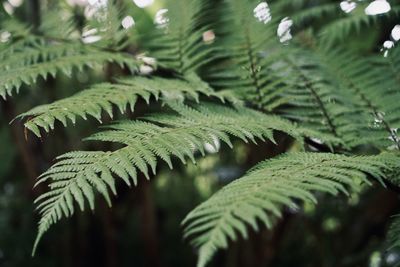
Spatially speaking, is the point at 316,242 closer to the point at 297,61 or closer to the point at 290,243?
the point at 290,243

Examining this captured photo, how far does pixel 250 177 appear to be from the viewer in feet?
1.95

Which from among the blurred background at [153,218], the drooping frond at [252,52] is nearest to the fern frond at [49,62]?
the drooping frond at [252,52]

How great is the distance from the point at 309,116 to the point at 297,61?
0.12m

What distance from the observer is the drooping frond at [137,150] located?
593 millimetres

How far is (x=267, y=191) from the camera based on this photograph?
1.74 feet

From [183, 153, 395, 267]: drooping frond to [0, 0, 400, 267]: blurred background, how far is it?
28.1 inches

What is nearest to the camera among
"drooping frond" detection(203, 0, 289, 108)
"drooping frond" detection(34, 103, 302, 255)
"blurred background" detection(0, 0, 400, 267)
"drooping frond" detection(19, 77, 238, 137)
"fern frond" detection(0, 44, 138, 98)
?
"drooping frond" detection(34, 103, 302, 255)

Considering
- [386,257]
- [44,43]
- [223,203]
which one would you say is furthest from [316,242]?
[223,203]

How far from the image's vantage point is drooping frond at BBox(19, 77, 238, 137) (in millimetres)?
694

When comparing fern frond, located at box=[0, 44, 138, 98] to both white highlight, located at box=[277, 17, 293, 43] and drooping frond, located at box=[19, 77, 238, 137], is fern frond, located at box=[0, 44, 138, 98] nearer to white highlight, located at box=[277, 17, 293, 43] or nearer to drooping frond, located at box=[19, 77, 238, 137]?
drooping frond, located at box=[19, 77, 238, 137]

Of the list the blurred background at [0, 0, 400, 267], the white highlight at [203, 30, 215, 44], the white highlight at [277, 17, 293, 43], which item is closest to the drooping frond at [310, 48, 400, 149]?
the white highlight at [277, 17, 293, 43]

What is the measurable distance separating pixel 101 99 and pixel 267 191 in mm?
355

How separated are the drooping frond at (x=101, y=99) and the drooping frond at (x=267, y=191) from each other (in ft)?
0.79

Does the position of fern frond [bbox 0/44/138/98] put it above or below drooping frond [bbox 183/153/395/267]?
above
